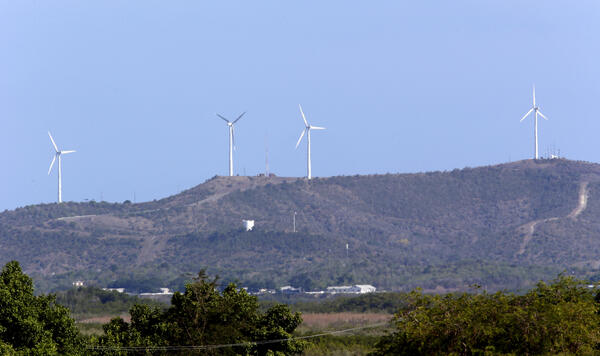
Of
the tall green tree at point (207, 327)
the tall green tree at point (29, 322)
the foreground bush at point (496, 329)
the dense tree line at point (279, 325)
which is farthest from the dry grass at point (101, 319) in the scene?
the foreground bush at point (496, 329)

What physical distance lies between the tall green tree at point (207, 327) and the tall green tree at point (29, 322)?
7716mm

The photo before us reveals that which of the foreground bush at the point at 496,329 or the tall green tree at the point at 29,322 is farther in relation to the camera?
the tall green tree at the point at 29,322

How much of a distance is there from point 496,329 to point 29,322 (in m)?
27.1

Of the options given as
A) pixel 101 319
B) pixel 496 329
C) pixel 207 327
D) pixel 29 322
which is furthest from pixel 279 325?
pixel 101 319

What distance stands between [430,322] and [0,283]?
26.6 meters

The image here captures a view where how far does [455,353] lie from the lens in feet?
156

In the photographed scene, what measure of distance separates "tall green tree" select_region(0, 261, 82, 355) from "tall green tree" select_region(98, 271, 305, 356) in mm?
7716

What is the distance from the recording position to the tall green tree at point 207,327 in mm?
73812

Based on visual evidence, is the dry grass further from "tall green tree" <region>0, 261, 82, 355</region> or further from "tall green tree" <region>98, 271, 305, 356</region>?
"tall green tree" <region>0, 261, 82, 355</region>

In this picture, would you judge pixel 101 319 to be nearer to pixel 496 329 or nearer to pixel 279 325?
pixel 279 325

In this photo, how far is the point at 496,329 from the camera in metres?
48.8

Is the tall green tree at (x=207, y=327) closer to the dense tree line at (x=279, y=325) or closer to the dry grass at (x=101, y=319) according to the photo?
the dense tree line at (x=279, y=325)

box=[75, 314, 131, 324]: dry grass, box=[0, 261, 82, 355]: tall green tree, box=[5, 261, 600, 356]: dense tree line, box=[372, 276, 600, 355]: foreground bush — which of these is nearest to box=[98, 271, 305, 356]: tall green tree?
box=[5, 261, 600, 356]: dense tree line

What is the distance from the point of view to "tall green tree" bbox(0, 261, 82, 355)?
206ft
